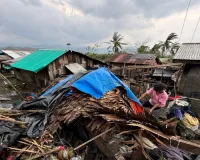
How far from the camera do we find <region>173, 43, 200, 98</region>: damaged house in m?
6.92

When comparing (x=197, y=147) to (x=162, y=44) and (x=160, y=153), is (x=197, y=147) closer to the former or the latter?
(x=160, y=153)

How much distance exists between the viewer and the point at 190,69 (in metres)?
7.26

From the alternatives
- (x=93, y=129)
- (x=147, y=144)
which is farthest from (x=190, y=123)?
(x=93, y=129)

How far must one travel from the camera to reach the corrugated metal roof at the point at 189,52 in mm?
6870

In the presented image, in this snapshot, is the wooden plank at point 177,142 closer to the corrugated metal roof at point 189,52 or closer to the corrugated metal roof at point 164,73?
the corrugated metal roof at point 189,52

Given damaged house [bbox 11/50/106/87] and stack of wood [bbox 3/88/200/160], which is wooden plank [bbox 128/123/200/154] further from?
damaged house [bbox 11/50/106/87]

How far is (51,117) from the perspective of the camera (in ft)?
13.2

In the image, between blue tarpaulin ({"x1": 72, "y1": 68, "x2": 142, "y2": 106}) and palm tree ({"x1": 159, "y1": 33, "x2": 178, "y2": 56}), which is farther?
palm tree ({"x1": 159, "y1": 33, "x2": 178, "y2": 56})

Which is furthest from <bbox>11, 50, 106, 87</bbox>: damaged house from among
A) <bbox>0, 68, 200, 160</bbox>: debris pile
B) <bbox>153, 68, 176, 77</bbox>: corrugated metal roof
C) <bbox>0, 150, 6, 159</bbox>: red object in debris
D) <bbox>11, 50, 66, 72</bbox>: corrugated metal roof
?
<bbox>0, 150, 6, 159</bbox>: red object in debris

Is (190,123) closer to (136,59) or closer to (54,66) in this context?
(54,66)

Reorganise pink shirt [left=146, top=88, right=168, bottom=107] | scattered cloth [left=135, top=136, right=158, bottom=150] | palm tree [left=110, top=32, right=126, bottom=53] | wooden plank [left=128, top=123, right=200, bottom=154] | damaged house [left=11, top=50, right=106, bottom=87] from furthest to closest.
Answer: palm tree [left=110, top=32, right=126, bottom=53]
damaged house [left=11, top=50, right=106, bottom=87]
pink shirt [left=146, top=88, right=168, bottom=107]
scattered cloth [left=135, top=136, right=158, bottom=150]
wooden plank [left=128, top=123, right=200, bottom=154]

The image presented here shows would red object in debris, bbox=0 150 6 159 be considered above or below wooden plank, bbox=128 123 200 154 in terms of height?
below

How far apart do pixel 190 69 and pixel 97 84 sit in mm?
5618

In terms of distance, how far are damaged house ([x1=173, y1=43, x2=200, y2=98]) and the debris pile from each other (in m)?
3.02
